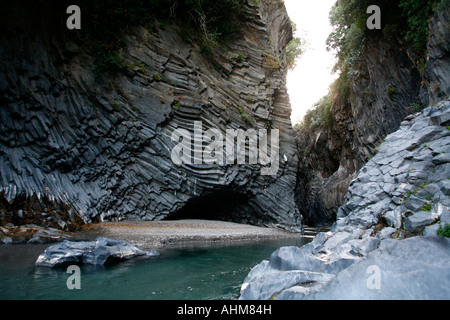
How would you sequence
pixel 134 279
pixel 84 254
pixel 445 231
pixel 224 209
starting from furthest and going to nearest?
pixel 224 209 → pixel 84 254 → pixel 134 279 → pixel 445 231

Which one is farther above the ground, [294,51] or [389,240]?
[294,51]

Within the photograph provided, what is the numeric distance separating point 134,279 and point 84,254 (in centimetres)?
226

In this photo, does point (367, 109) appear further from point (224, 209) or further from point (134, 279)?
point (134, 279)

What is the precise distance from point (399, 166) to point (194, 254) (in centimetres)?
737

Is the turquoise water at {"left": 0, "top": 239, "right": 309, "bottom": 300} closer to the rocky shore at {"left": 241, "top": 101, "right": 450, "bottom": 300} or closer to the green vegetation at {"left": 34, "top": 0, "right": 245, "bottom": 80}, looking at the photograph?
the rocky shore at {"left": 241, "top": 101, "right": 450, "bottom": 300}

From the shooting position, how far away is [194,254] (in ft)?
29.6

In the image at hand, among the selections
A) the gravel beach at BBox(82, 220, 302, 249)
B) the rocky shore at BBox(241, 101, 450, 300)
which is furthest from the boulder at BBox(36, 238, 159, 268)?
the rocky shore at BBox(241, 101, 450, 300)

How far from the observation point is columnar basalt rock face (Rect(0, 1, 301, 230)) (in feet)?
37.4

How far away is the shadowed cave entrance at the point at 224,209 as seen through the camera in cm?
1827

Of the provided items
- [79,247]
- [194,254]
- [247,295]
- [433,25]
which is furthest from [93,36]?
[433,25]

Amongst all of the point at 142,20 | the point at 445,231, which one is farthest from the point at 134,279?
the point at 142,20

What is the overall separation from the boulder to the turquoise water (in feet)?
1.07

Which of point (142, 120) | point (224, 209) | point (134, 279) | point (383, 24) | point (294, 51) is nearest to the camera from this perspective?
point (134, 279)

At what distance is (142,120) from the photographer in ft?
49.8
